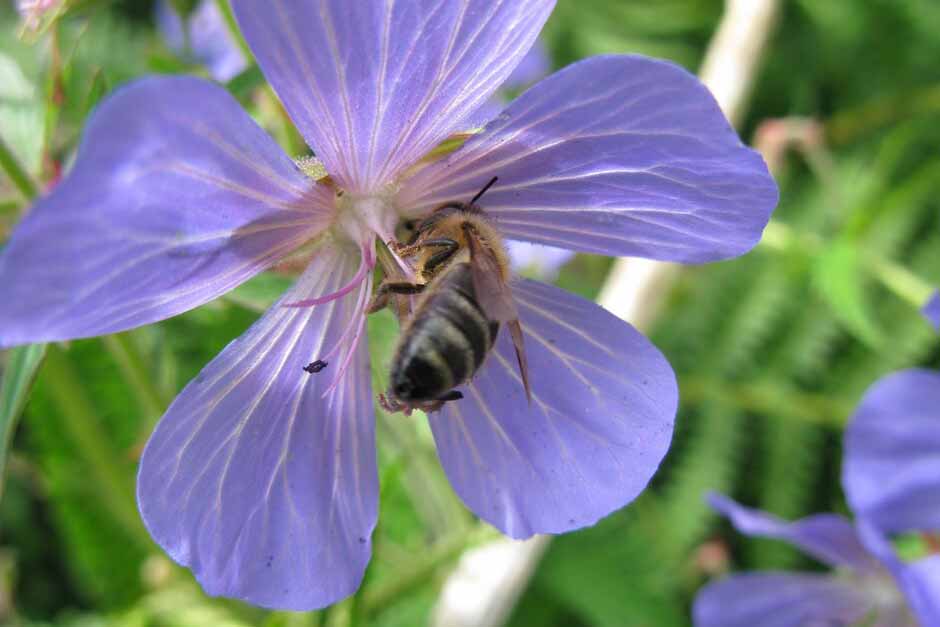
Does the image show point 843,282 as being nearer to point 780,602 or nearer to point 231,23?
point 780,602

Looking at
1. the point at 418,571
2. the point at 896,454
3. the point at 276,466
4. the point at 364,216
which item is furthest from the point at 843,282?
the point at 276,466

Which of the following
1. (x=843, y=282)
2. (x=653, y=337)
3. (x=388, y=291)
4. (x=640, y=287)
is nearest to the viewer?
(x=388, y=291)

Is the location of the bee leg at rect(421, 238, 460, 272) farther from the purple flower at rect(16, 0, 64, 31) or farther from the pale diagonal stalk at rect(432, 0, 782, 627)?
the pale diagonal stalk at rect(432, 0, 782, 627)

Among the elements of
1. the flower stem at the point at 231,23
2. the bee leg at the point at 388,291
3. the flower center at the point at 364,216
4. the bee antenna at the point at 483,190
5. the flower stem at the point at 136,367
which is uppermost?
the flower stem at the point at 231,23

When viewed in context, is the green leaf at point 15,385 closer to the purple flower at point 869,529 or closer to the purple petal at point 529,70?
the purple flower at point 869,529

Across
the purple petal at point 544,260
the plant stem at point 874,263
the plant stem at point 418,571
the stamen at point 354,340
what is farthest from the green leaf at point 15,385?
the plant stem at point 874,263

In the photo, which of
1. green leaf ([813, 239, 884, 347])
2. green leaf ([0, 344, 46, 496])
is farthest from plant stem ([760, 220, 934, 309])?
green leaf ([0, 344, 46, 496])
